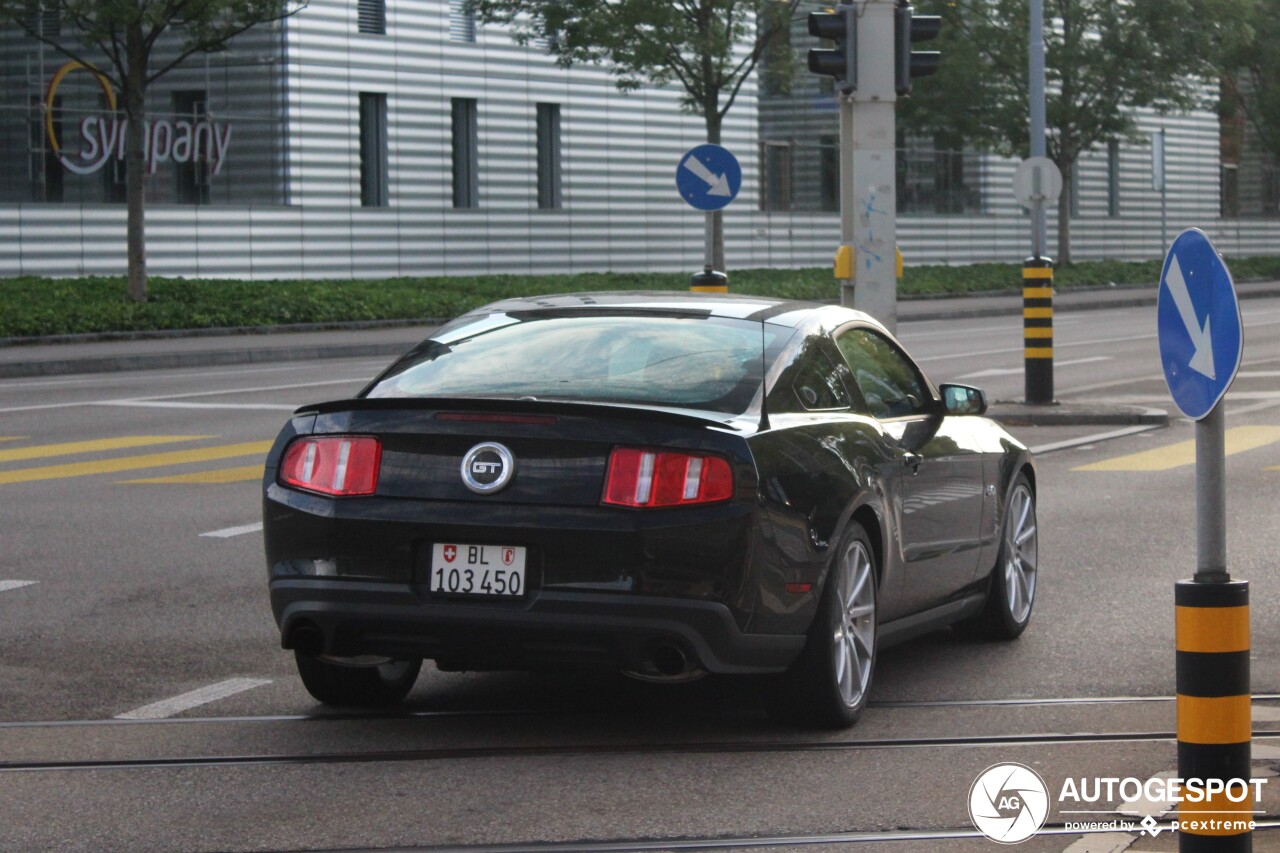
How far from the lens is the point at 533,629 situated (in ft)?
19.3

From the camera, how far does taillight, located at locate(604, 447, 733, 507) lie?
5879mm

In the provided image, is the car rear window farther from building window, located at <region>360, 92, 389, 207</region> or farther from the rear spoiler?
building window, located at <region>360, 92, 389, 207</region>

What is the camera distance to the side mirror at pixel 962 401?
25.1 ft

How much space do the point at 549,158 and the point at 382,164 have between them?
512 centimetres

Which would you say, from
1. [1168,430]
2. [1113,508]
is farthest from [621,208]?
[1113,508]

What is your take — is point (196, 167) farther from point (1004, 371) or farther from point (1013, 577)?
point (1013, 577)

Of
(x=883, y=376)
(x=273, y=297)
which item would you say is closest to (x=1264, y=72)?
(x=273, y=297)

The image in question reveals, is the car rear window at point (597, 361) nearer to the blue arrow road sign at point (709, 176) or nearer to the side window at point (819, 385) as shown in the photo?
the side window at point (819, 385)

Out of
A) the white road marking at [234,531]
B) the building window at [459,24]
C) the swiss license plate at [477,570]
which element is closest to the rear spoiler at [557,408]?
the swiss license plate at [477,570]

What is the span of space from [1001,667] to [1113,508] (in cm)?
467

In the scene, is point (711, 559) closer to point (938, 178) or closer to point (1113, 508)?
point (1113, 508)

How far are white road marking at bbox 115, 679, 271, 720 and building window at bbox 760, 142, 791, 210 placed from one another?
146 feet

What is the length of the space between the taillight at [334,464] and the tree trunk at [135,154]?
78.2ft

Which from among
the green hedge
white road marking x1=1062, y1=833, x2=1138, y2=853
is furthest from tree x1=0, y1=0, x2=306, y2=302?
white road marking x1=1062, y1=833, x2=1138, y2=853
